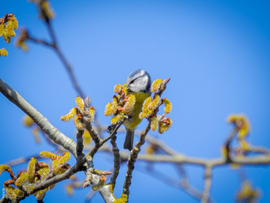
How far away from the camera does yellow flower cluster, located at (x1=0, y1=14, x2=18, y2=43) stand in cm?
242

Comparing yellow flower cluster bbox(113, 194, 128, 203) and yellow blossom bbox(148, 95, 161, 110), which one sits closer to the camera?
yellow blossom bbox(148, 95, 161, 110)

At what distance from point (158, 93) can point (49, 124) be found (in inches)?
49.2

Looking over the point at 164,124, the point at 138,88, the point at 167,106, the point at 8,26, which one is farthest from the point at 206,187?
the point at 8,26

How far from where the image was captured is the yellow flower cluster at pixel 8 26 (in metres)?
2.42

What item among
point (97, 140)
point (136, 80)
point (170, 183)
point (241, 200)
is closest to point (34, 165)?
point (97, 140)

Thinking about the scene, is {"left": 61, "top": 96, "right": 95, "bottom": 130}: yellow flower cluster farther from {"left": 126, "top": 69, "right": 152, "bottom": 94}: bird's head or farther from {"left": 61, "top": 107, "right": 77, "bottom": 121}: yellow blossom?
{"left": 126, "top": 69, "right": 152, "bottom": 94}: bird's head

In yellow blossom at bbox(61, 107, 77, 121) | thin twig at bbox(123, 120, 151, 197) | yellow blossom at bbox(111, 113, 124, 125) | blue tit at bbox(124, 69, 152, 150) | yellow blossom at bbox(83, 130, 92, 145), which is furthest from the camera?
yellow blossom at bbox(83, 130, 92, 145)

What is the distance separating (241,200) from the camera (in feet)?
12.6

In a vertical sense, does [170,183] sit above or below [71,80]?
below

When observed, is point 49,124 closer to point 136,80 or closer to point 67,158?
point 67,158

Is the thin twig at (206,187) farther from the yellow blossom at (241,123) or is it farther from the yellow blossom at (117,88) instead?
the yellow blossom at (117,88)

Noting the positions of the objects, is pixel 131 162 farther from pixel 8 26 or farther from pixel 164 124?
pixel 8 26

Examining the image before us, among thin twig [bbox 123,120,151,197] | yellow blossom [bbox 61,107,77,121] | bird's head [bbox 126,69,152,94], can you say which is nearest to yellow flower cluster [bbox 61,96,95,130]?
yellow blossom [bbox 61,107,77,121]

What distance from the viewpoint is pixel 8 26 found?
2412mm
